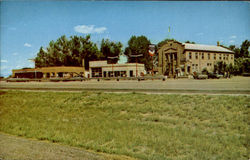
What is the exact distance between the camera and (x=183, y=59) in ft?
136

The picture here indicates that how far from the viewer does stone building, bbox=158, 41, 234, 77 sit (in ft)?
120

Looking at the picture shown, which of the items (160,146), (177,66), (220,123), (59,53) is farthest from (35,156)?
(177,66)

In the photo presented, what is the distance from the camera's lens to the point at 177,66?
140 feet

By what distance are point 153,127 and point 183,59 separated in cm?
3639

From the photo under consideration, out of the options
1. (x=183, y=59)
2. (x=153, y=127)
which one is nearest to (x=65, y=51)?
(x=153, y=127)

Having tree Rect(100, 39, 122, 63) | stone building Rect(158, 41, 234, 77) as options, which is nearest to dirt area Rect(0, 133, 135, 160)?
tree Rect(100, 39, 122, 63)

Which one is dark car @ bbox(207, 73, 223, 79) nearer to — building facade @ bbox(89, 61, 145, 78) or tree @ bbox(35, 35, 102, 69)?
building facade @ bbox(89, 61, 145, 78)

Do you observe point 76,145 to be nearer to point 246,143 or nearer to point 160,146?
point 160,146

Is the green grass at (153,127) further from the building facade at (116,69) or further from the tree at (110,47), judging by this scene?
the building facade at (116,69)

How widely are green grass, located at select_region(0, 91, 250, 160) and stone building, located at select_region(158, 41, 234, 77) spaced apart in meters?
26.8

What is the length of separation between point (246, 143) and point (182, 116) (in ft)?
10.2

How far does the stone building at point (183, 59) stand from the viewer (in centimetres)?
3653

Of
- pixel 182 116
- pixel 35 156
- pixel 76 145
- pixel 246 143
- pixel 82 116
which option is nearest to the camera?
pixel 35 156

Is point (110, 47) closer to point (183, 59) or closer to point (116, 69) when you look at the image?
point (183, 59)
